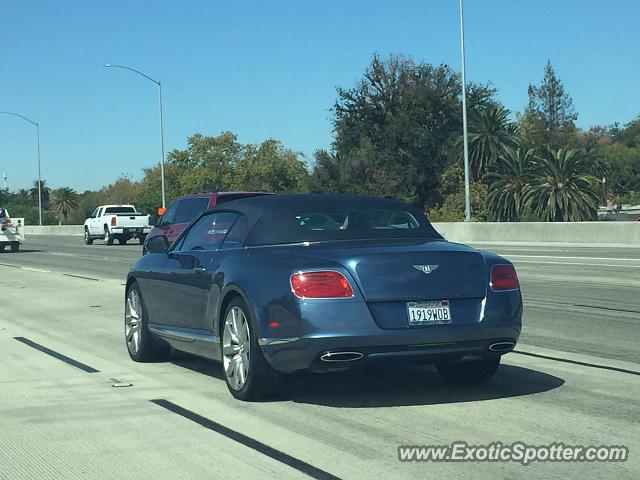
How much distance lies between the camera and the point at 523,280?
1800 cm

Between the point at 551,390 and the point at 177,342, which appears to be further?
the point at 177,342

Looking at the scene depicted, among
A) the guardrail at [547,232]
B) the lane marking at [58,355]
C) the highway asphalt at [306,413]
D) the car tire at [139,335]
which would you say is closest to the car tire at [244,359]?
the highway asphalt at [306,413]

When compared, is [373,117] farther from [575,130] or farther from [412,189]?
[575,130]

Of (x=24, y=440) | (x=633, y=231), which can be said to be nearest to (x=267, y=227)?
(x=24, y=440)

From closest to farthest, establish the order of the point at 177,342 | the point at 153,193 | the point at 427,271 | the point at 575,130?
the point at 427,271 < the point at 177,342 < the point at 575,130 < the point at 153,193

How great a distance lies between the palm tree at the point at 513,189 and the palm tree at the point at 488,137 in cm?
779

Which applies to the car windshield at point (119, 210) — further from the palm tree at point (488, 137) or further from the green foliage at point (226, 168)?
the green foliage at point (226, 168)

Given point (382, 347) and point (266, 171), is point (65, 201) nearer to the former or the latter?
point (266, 171)

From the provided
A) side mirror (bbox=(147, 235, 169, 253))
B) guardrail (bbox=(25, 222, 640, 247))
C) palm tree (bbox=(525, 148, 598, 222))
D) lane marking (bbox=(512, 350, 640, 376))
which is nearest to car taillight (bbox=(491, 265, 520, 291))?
lane marking (bbox=(512, 350, 640, 376))

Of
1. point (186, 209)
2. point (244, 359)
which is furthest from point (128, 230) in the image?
point (244, 359)

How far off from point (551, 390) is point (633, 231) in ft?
84.1

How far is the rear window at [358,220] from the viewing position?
7867 millimetres

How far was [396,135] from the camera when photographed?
232ft

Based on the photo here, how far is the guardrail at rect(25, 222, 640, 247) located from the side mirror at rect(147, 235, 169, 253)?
25052 mm
